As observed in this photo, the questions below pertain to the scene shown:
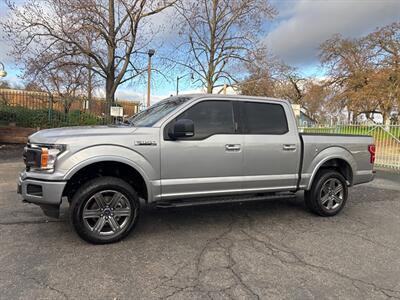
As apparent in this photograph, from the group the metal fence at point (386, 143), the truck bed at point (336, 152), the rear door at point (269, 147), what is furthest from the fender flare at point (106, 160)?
the metal fence at point (386, 143)

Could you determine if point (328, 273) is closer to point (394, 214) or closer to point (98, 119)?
point (394, 214)

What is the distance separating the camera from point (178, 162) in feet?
14.3

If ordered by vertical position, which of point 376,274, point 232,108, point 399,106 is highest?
point 399,106

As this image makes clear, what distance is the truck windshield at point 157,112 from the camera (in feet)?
15.1

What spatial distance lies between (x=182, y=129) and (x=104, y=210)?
1460 millimetres

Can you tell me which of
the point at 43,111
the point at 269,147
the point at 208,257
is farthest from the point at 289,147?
the point at 43,111

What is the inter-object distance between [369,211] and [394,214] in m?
0.43

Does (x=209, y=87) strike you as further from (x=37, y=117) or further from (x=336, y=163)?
(x=336, y=163)

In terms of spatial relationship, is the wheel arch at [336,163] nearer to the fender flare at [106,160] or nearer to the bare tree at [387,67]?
the fender flare at [106,160]

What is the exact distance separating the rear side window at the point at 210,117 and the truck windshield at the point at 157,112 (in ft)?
0.78

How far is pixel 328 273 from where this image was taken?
11.6 ft

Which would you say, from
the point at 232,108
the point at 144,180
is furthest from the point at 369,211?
the point at 144,180

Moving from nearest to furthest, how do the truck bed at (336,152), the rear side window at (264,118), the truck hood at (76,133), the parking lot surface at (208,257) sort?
the parking lot surface at (208,257), the truck hood at (76,133), the rear side window at (264,118), the truck bed at (336,152)

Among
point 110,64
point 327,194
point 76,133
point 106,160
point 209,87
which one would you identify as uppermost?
point 110,64
